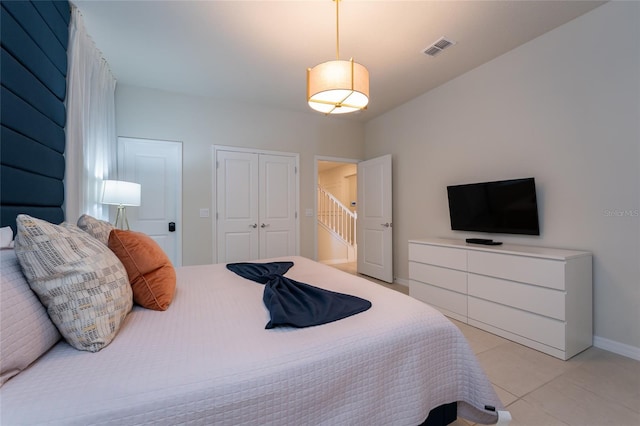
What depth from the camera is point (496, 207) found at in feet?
9.36

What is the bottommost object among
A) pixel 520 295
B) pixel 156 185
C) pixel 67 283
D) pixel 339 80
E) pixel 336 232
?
pixel 520 295

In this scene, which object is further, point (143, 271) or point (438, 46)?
point (438, 46)

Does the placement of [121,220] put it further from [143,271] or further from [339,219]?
[339,219]

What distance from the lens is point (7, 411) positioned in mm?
655

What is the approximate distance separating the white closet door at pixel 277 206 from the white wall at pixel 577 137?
Answer: 2.34 metres

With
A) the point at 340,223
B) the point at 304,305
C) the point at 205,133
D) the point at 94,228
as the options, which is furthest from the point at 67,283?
the point at 340,223

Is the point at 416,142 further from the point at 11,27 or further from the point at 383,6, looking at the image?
the point at 11,27

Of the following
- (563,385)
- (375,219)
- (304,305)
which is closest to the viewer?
(304,305)

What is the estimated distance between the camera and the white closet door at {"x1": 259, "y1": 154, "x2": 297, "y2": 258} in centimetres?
418

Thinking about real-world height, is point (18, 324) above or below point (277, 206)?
below

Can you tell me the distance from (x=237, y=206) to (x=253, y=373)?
3375 millimetres

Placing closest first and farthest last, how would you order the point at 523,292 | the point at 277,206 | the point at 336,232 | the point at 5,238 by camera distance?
the point at 5,238 < the point at 523,292 < the point at 277,206 < the point at 336,232

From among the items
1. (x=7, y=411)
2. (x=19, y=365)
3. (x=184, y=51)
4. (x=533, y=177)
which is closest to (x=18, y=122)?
(x=19, y=365)

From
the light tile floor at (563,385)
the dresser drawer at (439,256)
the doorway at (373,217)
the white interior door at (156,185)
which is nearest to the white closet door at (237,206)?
the white interior door at (156,185)
